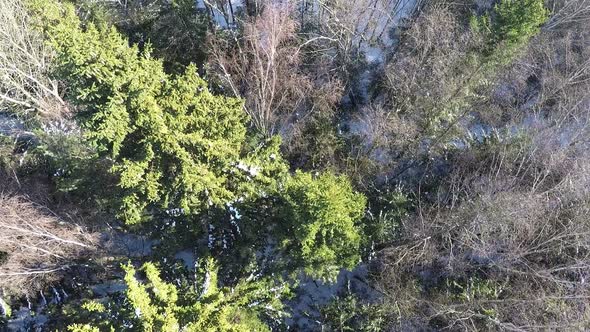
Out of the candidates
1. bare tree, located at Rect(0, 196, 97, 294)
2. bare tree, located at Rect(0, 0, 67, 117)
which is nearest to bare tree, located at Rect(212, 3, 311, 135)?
bare tree, located at Rect(0, 0, 67, 117)

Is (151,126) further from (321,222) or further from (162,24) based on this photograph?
(162,24)

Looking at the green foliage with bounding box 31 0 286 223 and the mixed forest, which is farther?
the mixed forest

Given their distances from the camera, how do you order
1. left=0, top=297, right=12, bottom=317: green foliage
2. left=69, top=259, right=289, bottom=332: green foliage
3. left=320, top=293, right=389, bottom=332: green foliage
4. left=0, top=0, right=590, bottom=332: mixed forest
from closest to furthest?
left=69, top=259, right=289, bottom=332: green foliage
left=0, top=0, right=590, bottom=332: mixed forest
left=320, top=293, right=389, bottom=332: green foliage
left=0, top=297, right=12, bottom=317: green foliage

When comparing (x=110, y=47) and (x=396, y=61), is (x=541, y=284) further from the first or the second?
(x=110, y=47)

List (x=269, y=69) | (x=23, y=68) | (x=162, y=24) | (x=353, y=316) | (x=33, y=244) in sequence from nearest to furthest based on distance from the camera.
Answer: (x=353, y=316) → (x=33, y=244) → (x=269, y=69) → (x=23, y=68) → (x=162, y=24)

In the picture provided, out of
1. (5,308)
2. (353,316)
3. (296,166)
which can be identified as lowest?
(353,316)

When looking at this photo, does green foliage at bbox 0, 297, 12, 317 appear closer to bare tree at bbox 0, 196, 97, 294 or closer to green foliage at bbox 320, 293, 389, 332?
bare tree at bbox 0, 196, 97, 294

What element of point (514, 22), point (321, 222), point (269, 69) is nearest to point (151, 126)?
point (321, 222)
